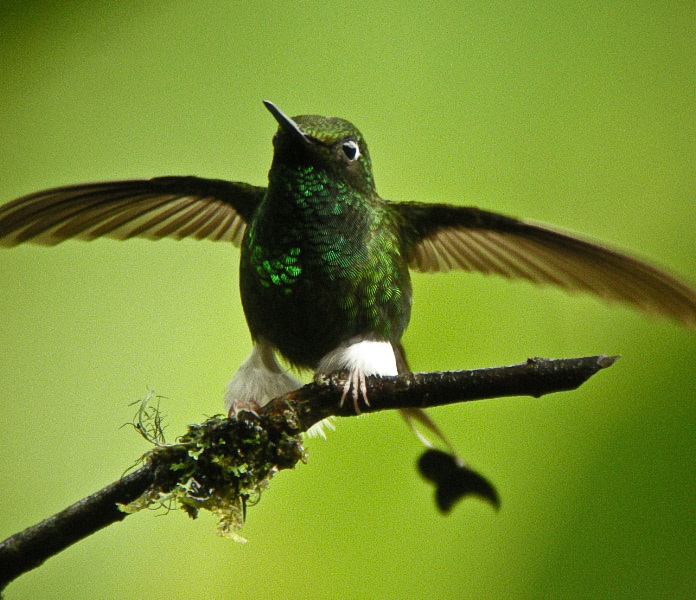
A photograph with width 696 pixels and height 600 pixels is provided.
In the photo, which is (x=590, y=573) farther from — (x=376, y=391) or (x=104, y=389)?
(x=104, y=389)

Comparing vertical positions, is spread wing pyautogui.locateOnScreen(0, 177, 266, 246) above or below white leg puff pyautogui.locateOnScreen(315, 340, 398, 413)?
above

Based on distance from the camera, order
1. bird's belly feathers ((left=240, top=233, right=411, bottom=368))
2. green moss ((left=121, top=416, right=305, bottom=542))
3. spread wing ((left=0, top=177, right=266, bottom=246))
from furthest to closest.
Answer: spread wing ((left=0, top=177, right=266, bottom=246))
bird's belly feathers ((left=240, top=233, right=411, bottom=368))
green moss ((left=121, top=416, right=305, bottom=542))

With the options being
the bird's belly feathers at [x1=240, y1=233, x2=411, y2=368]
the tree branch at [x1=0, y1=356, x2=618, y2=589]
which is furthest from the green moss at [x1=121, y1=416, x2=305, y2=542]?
the bird's belly feathers at [x1=240, y1=233, x2=411, y2=368]

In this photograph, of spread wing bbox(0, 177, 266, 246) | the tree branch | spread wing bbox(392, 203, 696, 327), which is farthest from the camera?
spread wing bbox(0, 177, 266, 246)

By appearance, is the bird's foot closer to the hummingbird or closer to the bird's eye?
the hummingbird

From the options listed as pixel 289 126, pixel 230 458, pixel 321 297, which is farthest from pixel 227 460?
pixel 289 126

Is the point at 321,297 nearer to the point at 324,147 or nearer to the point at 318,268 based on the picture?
the point at 318,268
